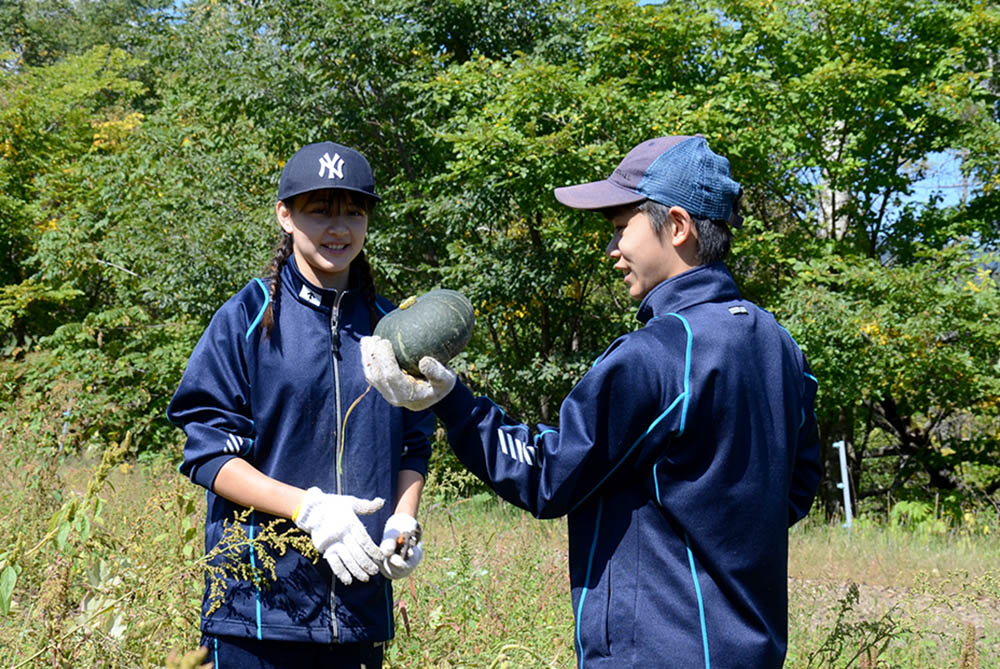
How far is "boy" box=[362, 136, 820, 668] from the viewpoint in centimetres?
191

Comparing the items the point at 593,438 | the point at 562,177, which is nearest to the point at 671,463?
the point at 593,438

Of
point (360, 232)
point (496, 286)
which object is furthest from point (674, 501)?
point (496, 286)

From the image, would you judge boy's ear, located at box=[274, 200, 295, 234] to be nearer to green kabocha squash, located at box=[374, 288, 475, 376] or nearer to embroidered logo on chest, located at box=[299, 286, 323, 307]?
embroidered logo on chest, located at box=[299, 286, 323, 307]

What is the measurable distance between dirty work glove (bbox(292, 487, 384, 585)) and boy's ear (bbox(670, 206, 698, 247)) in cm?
95

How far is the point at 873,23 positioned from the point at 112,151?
1471 centimetres

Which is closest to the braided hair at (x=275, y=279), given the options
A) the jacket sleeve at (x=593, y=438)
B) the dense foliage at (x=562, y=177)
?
the jacket sleeve at (x=593, y=438)

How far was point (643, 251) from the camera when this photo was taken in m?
2.17

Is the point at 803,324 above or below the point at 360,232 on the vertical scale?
below

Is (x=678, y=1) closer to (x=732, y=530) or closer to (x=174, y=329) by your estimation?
(x=174, y=329)

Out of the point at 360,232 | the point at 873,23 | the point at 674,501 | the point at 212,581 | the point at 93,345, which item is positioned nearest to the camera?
the point at 674,501

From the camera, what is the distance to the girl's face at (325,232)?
2521 millimetres

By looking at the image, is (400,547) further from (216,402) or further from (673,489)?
(673,489)

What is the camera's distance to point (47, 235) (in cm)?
1498

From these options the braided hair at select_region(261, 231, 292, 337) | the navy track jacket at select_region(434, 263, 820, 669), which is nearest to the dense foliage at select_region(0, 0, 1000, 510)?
the braided hair at select_region(261, 231, 292, 337)
